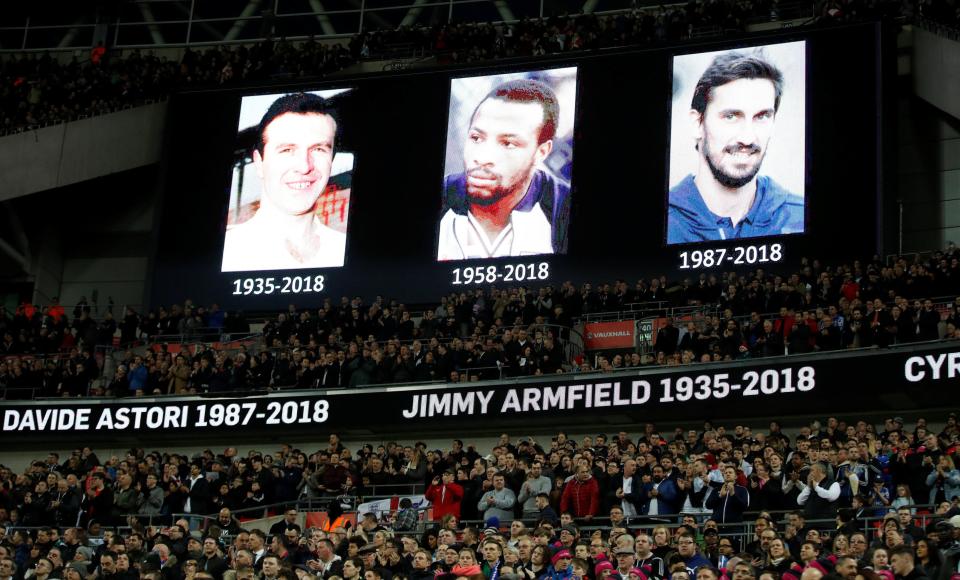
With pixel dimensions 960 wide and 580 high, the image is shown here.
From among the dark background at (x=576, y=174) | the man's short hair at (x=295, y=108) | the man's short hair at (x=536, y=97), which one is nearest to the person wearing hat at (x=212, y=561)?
the dark background at (x=576, y=174)

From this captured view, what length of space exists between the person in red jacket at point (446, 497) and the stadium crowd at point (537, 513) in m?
0.03

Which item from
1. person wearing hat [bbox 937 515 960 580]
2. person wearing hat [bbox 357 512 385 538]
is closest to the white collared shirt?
person wearing hat [bbox 357 512 385 538]

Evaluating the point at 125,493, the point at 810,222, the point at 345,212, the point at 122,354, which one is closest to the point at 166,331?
the point at 122,354

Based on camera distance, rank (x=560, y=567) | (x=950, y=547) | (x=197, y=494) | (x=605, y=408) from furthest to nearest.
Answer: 1. (x=605, y=408)
2. (x=197, y=494)
3. (x=560, y=567)
4. (x=950, y=547)

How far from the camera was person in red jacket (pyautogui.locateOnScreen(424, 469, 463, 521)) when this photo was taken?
18234 mm

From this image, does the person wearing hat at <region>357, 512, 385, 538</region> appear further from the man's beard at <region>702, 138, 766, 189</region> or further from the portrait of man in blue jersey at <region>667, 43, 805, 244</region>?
the man's beard at <region>702, 138, 766, 189</region>

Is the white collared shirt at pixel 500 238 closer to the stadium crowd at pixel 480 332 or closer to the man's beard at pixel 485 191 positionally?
the man's beard at pixel 485 191

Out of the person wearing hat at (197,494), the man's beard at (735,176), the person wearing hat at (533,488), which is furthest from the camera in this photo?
the man's beard at (735,176)

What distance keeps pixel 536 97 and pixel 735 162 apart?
4103 mm

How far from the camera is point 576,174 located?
85.3ft

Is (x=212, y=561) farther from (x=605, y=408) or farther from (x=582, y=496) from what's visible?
(x=605, y=408)

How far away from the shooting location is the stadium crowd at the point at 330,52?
2695 cm

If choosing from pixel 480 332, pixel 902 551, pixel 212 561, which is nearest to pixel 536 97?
pixel 480 332

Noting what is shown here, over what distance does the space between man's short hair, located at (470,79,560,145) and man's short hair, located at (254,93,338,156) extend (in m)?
3.12
